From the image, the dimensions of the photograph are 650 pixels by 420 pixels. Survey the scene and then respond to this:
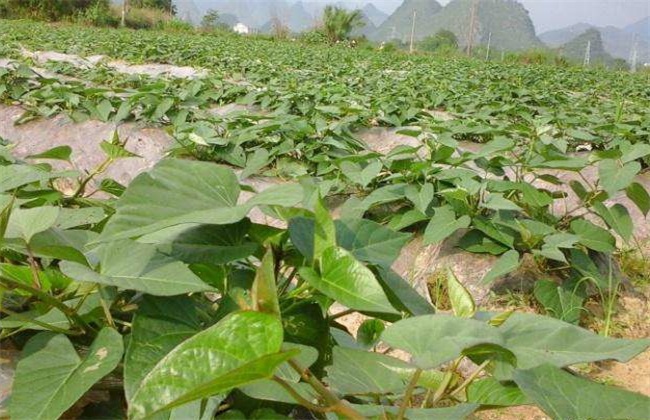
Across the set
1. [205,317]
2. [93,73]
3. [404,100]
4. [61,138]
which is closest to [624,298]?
[205,317]

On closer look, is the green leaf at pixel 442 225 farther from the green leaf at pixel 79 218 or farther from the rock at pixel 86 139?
the rock at pixel 86 139

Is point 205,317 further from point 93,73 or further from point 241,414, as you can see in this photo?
point 93,73

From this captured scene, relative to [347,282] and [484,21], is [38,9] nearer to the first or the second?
[347,282]

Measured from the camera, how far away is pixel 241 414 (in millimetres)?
471

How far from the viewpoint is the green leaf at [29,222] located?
0.58 meters

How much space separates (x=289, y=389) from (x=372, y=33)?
142212 mm

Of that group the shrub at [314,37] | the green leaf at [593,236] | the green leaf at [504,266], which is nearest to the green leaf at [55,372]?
the green leaf at [504,266]

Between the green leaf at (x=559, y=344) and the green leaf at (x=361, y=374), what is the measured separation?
0.10 metres

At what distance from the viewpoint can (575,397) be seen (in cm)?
43

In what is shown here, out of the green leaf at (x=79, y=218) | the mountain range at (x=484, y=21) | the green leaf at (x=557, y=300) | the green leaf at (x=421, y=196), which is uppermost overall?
the mountain range at (x=484, y=21)

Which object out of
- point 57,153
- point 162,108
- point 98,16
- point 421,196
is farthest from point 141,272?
point 98,16

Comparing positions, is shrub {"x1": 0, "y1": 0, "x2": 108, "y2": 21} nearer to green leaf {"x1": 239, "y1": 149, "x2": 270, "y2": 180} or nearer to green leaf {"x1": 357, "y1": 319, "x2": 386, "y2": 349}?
green leaf {"x1": 239, "y1": 149, "x2": 270, "y2": 180}

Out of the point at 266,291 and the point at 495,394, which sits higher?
the point at 266,291

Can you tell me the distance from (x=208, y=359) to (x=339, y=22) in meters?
25.0
